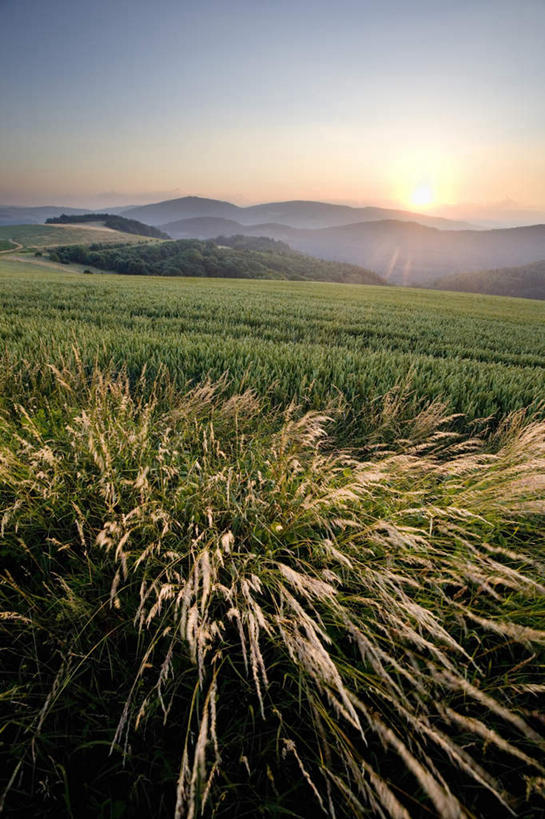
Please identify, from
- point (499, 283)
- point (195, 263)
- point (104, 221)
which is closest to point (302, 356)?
point (195, 263)

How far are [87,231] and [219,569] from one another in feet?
470

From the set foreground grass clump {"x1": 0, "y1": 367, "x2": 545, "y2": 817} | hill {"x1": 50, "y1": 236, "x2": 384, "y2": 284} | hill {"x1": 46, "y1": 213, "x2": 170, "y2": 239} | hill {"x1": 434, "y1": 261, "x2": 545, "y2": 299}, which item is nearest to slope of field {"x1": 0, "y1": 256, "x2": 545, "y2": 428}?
foreground grass clump {"x1": 0, "y1": 367, "x2": 545, "y2": 817}

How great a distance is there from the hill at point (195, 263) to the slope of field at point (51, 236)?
1693cm

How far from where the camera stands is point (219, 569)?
183cm

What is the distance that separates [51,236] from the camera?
341 ft

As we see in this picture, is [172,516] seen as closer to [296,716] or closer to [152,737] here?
[152,737]

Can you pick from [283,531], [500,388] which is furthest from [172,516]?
[500,388]

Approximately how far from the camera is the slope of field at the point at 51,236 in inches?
3851

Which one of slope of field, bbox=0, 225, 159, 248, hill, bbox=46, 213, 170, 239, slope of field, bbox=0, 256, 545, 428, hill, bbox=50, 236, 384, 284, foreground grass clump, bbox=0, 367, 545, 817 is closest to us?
foreground grass clump, bbox=0, 367, 545, 817

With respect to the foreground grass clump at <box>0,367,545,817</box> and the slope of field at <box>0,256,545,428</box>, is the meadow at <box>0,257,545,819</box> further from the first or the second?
the slope of field at <box>0,256,545,428</box>

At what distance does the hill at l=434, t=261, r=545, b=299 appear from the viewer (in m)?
109

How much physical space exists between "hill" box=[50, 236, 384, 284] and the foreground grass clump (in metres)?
74.0

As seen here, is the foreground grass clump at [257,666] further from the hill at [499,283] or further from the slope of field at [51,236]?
the hill at [499,283]

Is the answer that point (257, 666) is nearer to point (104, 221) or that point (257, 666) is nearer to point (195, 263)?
point (195, 263)
